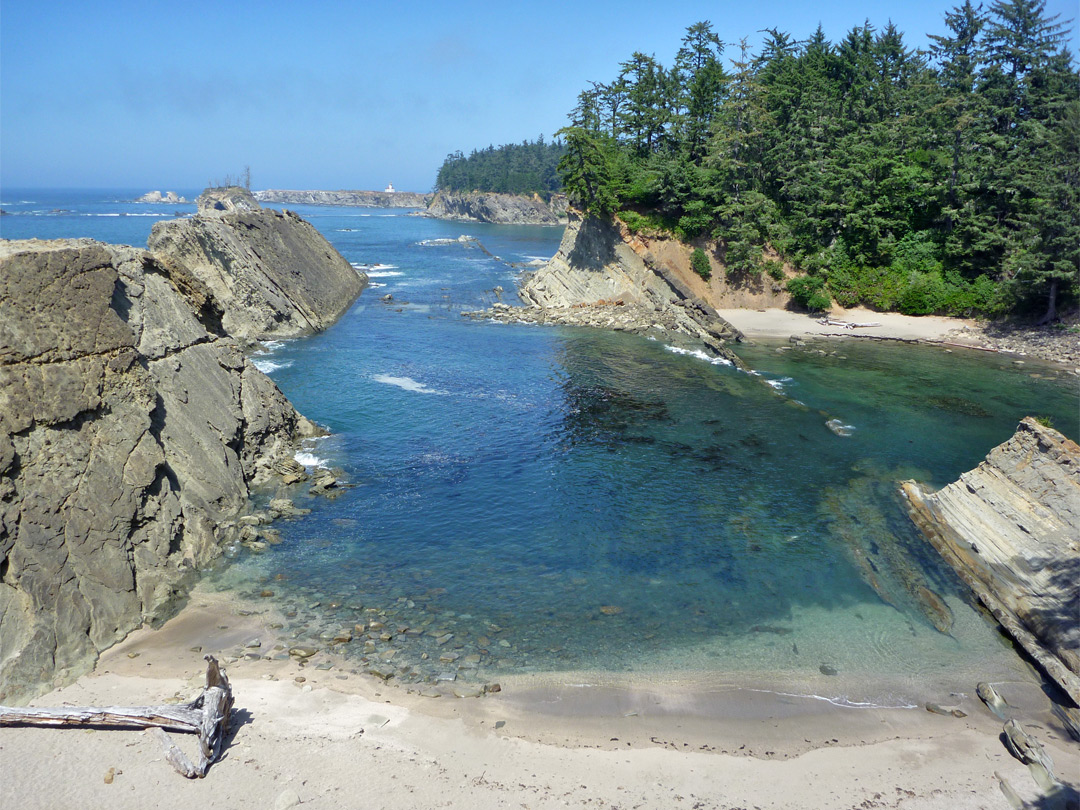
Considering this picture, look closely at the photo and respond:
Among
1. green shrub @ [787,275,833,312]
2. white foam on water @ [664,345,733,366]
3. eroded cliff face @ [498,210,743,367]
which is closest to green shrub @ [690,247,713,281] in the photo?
eroded cliff face @ [498,210,743,367]

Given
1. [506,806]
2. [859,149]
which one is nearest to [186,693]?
[506,806]

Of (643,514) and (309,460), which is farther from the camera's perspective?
(309,460)

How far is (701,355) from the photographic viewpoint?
49.8 metres

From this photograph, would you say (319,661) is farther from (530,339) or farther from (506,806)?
(530,339)

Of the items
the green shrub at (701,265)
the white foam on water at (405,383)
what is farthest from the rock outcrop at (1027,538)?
the green shrub at (701,265)

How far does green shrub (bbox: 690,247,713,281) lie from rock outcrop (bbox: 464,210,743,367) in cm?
147

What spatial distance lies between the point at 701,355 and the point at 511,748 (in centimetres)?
3806

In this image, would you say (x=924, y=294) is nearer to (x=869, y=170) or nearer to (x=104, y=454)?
(x=869, y=170)

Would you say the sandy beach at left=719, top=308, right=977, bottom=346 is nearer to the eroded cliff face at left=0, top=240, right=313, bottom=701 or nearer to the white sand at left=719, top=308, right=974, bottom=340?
the white sand at left=719, top=308, right=974, bottom=340

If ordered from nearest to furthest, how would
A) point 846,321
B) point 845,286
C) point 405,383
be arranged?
point 405,383, point 846,321, point 845,286

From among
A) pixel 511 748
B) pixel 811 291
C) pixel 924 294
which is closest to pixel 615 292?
pixel 811 291

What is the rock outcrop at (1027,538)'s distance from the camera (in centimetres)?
1925

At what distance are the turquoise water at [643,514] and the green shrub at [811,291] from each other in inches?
384

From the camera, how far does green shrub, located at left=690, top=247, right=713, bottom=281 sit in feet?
202
